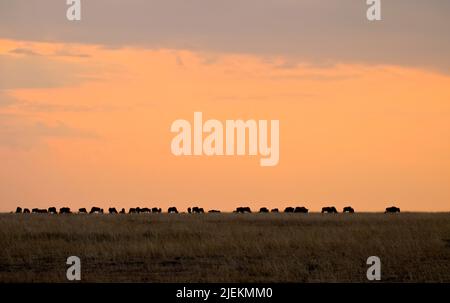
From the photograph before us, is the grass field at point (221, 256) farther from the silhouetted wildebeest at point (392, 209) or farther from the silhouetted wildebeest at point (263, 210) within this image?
the silhouetted wildebeest at point (392, 209)

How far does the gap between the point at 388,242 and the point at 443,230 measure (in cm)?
849

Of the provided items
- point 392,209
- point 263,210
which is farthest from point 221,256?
point 392,209

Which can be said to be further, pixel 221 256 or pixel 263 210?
pixel 263 210

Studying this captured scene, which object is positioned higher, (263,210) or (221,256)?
(263,210)

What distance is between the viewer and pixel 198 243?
31.5m

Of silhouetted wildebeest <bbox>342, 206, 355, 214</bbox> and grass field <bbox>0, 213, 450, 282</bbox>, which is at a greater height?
silhouetted wildebeest <bbox>342, 206, 355, 214</bbox>

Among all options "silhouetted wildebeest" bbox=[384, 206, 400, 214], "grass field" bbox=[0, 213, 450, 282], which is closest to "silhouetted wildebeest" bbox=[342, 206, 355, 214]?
"silhouetted wildebeest" bbox=[384, 206, 400, 214]

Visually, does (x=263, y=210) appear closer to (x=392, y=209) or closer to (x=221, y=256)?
(x=392, y=209)

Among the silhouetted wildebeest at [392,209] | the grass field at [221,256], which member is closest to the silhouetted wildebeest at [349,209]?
the silhouetted wildebeest at [392,209]

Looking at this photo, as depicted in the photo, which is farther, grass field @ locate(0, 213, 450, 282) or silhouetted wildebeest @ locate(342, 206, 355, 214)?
silhouetted wildebeest @ locate(342, 206, 355, 214)

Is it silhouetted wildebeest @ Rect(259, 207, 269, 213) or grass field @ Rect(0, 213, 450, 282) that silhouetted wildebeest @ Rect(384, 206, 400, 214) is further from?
grass field @ Rect(0, 213, 450, 282)

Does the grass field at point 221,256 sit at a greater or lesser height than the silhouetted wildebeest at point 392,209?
lesser
